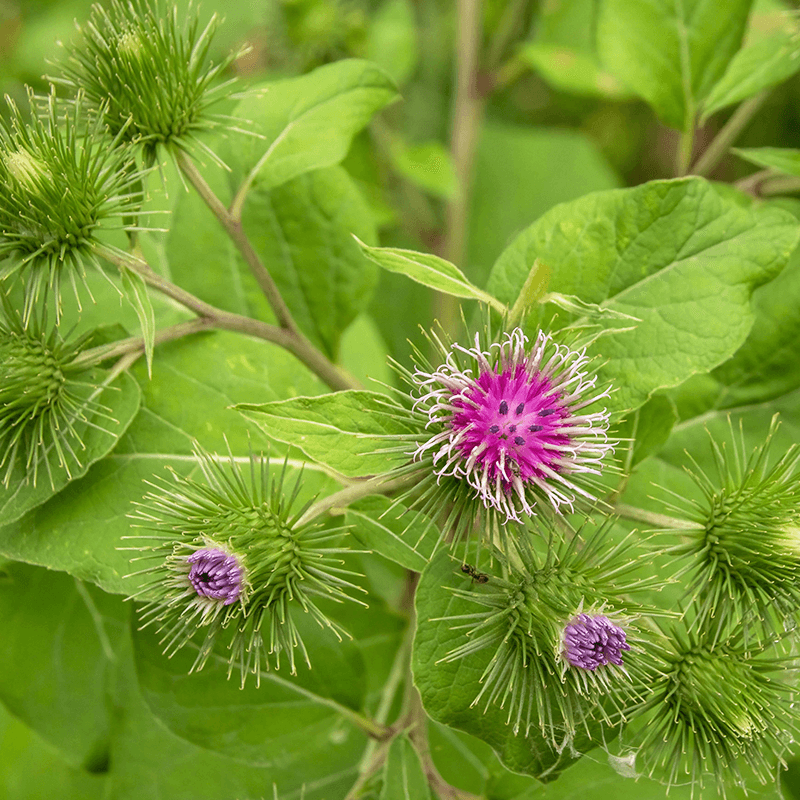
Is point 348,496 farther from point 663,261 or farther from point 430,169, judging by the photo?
point 430,169

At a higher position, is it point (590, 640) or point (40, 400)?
point (40, 400)

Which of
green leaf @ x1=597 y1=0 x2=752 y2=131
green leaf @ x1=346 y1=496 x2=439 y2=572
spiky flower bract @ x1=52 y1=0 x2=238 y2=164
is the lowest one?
green leaf @ x1=346 y1=496 x2=439 y2=572

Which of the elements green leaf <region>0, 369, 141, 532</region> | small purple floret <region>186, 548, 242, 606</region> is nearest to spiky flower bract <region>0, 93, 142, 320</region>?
green leaf <region>0, 369, 141, 532</region>

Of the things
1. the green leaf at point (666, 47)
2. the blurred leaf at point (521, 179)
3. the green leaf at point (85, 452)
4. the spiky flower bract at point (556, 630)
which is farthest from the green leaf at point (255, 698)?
the blurred leaf at point (521, 179)

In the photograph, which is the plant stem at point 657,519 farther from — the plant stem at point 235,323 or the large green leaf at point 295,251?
the large green leaf at point 295,251

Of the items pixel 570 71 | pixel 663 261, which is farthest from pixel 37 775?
pixel 570 71

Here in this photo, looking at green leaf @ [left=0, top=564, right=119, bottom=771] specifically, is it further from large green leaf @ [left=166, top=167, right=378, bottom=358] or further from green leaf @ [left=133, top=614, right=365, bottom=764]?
large green leaf @ [left=166, top=167, right=378, bottom=358]
